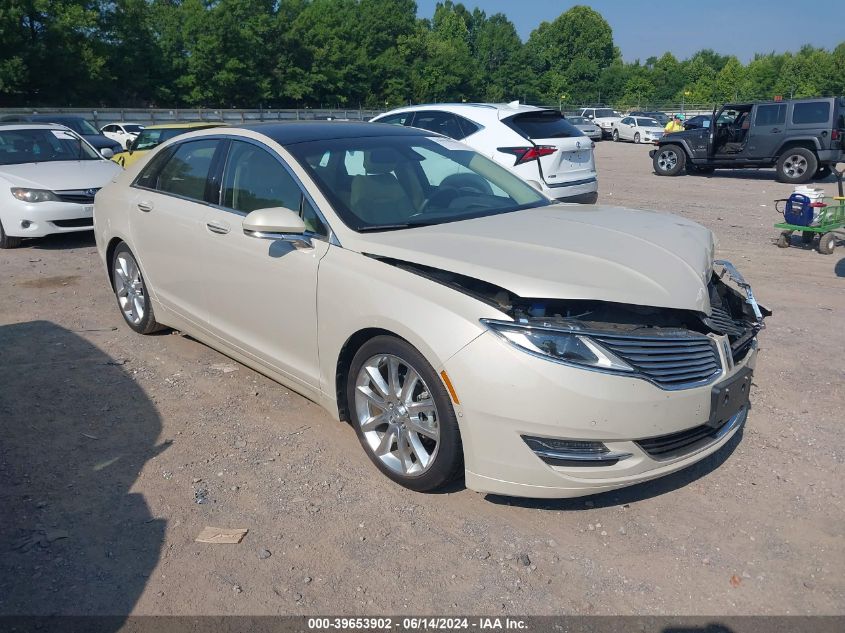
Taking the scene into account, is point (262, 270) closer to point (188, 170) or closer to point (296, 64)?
point (188, 170)

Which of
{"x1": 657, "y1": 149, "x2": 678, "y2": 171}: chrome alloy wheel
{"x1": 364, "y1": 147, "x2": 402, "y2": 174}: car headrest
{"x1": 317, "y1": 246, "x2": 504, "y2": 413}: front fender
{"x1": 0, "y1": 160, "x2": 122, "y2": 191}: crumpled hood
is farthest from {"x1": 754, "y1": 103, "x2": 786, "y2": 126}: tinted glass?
{"x1": 317, "y1": 246, "x2": 504, "y2": 413}: front fender

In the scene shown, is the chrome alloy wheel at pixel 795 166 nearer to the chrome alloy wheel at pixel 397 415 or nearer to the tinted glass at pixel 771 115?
the tinted glass at pixel 771 115

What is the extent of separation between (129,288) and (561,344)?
4082 millimetres

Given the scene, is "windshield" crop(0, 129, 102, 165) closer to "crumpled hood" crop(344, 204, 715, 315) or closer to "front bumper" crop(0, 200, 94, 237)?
"front bumper" crop(0, 200, 94, 237)

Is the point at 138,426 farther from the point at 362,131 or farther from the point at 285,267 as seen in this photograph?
the point at 362,131

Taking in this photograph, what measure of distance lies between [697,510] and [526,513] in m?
0.79

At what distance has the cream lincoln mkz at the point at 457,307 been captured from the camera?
3.04m

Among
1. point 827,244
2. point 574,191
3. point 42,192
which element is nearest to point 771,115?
point 827,244

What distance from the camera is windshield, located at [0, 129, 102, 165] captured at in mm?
9914

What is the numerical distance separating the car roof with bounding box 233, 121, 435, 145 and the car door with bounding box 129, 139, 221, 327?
43 cm

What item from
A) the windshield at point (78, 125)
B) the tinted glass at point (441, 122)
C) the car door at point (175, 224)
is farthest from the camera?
the windshield at point (78, 125)

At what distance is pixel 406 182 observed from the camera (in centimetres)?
433

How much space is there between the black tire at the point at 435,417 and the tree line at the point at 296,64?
48.4m

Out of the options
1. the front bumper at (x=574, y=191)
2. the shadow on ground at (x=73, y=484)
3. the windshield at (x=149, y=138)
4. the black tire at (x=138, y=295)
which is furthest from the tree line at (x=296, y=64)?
the shadow on ground at (x=73, y=484)
